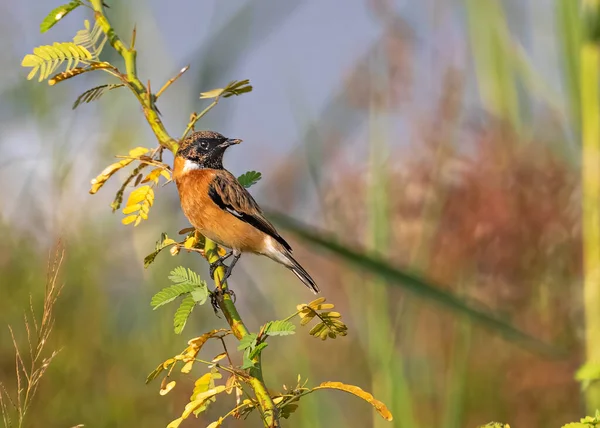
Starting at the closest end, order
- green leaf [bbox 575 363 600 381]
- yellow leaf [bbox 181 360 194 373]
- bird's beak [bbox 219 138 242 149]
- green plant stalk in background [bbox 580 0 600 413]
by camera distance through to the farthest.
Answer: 1. yellow leaf [bbox 181 360 194 373]
2. green leaf [bbox 575 363 600 381]
3. bird's beak [bbox 219 138 242 149]
4. green plant stalk in background [bbox 580 0 600 413]

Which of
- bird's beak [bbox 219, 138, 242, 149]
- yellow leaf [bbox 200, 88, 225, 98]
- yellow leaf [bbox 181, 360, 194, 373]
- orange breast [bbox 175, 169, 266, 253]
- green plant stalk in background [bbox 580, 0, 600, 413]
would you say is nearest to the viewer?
yellow leaf [bbox 181, 360, 194, 373]

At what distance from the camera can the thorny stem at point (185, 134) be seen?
122 centimetres

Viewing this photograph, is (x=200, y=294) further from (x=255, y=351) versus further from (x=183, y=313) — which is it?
(x=255, y=351)

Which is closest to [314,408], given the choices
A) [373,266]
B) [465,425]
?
[373,266]

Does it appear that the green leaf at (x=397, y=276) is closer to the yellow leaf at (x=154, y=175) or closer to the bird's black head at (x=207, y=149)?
the yellow leaf at (x=154, y=175)

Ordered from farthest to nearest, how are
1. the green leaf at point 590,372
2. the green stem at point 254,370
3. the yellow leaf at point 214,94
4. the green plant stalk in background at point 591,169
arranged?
the green plant stalk in background at point 591,169 < the green leaf at point 590,372 < the yellow leaf at point 214,94 < the green stem at point 254,370

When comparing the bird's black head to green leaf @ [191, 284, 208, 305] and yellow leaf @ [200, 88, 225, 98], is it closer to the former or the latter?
yellow leaf @ [200, 88, 225, 98]

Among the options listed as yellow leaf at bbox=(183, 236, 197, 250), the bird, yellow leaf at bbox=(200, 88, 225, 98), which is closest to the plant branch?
yellow leaf at bbox=(200, 88, 225, 98)

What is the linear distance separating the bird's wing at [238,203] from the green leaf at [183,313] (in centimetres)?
98

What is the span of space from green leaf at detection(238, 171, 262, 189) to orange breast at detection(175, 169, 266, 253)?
1.57ft

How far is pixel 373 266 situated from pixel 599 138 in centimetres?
112

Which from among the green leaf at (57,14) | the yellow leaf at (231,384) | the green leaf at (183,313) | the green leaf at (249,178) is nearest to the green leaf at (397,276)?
the green leaf at (249,178)

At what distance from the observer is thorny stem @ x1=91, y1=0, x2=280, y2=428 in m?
1.22

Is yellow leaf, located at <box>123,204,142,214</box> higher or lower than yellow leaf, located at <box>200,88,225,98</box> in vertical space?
lower
